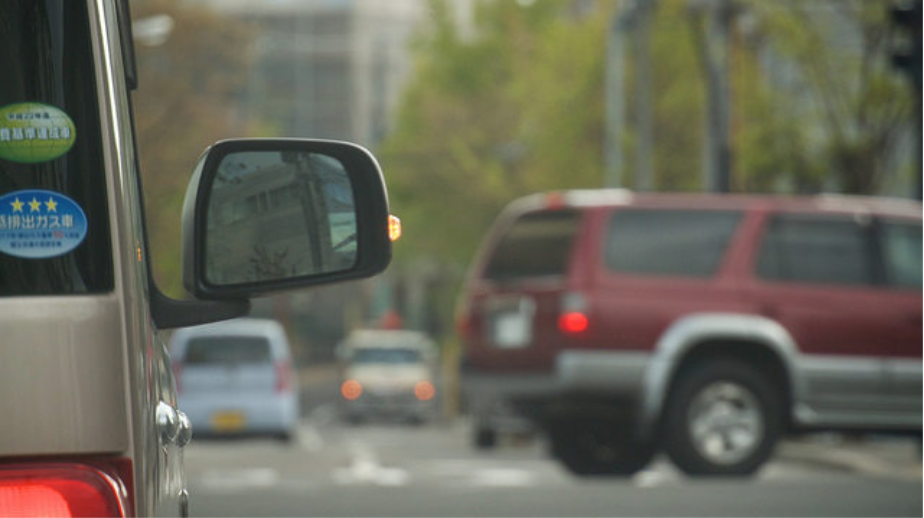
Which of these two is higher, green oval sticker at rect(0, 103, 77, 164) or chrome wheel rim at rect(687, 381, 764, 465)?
green oval sticker at rect(0, 103, 77, 164)

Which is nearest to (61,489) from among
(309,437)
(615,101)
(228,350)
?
Answer: (228,350)

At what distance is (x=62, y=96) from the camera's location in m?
2.60

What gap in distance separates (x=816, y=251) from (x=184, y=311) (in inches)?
485

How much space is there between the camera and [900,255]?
49.8 ft

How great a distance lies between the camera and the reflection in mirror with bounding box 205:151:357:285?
A: 9.62ft

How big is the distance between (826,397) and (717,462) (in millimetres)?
1002

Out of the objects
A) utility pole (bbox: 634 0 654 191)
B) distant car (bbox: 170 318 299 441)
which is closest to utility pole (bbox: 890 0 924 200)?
distant car (bbox: 170 318 299 441)

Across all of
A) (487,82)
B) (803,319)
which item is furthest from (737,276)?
(487,82)

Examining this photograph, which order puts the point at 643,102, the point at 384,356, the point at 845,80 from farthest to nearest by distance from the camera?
the point at 384,356 < the point at 643,102 < the point at 845,80

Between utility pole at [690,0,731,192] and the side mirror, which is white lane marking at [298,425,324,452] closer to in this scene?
utility pole at [690,0,731,192]

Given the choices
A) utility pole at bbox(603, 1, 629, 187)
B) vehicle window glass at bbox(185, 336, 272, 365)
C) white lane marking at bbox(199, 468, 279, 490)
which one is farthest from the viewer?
utility pole at bbox(603, 1, 629, 187)

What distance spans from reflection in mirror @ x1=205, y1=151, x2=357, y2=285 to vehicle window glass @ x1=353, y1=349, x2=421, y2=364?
47.5 metres

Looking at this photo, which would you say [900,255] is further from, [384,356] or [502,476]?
[384,356]

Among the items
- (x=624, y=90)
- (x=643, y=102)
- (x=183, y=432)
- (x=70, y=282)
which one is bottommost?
(x=624, y=90)
